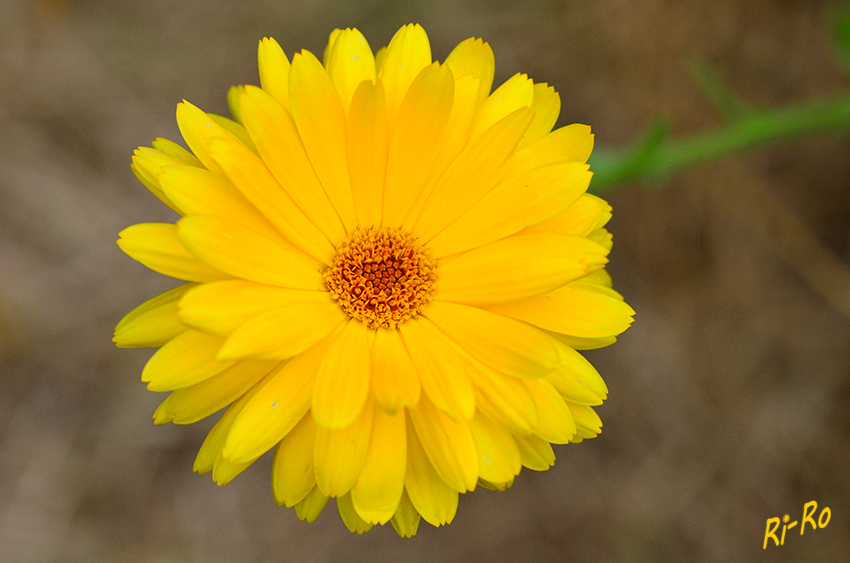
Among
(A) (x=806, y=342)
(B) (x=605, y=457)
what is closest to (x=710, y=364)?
(A) (x=806, y=342)

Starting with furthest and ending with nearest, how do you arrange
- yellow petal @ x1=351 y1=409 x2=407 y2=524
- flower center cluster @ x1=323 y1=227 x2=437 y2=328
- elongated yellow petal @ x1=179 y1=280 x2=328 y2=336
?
1. flower center cluster @ x1=323 y1=227 x2=437 y2=328
2. yellow petal @ x1=351 y1=409 x2=407 y2=524
3. elongated yellow petal @ x1=179 y1=280 x2=328 y2=336

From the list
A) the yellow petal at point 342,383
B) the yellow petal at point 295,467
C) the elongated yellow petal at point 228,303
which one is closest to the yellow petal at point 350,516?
the yellow petal at point 295,467

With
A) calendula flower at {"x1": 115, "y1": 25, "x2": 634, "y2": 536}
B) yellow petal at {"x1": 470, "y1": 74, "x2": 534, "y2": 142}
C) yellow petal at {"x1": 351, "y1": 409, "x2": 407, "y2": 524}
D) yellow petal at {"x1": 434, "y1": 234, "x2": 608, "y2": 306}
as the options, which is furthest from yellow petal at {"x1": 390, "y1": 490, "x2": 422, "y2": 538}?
yellow petal at {"x1": 470, "y1": 74, "x2": 534, "y2": 142}

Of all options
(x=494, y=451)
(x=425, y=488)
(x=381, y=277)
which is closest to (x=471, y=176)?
(x=381, y=277)

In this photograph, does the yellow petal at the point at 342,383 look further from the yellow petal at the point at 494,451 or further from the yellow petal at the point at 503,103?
the yellow petal at the point at 503,103

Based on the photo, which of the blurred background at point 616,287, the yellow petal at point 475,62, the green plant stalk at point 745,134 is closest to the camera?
the yellow petal at point 475,62

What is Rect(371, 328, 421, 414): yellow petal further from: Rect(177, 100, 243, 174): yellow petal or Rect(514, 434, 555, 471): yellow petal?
Rect(177, 100, 243, 174): yellow petal

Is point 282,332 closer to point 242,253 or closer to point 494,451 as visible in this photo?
point 242,253
